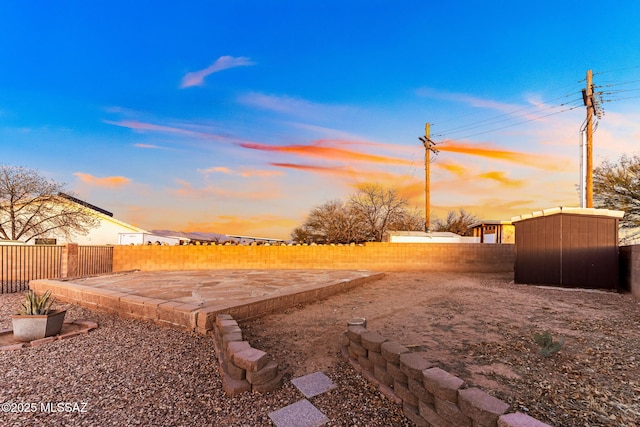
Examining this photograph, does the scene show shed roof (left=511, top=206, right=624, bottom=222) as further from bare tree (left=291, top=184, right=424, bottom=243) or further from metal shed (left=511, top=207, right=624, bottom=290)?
bare tree (left=291, top=184, right=424, bottom=243)

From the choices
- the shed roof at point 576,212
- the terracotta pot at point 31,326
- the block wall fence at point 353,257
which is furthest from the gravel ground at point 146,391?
the shed roof at point 576,212

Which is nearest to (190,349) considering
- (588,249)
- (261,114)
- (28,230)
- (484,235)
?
(261,114)

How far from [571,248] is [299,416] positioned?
8.98 meters

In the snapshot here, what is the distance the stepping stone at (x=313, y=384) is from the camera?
9.02ft

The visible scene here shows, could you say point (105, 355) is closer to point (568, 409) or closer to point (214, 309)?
point (214, 309)

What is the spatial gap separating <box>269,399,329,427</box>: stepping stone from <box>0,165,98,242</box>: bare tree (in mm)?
18182

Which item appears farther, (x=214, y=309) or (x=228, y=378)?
(x=214, y=309)

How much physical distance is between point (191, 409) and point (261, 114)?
31.8 ft

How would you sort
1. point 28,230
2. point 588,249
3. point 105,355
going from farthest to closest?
point 28,230 → point 588,249 → point 105,355

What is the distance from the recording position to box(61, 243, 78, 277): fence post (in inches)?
369

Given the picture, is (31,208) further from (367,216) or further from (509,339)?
(509,339)

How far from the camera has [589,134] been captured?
36.9 ft

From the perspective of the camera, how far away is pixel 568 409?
2182 mm

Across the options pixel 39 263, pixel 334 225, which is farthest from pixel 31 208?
pixel 334 225
